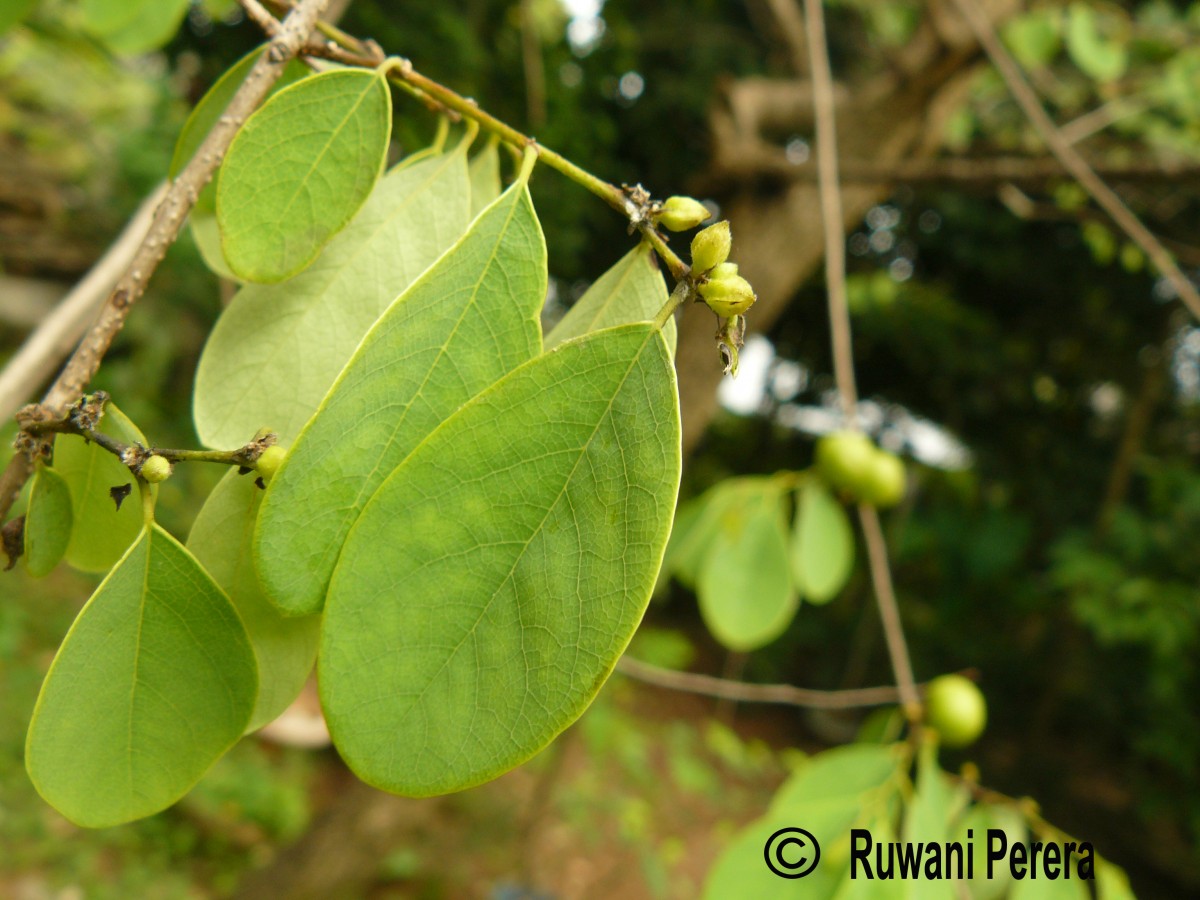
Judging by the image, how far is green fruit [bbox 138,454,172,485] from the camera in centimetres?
28

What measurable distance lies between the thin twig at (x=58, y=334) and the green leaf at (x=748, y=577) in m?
0.66

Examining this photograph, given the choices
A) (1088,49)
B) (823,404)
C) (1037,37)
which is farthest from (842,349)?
(823,404)

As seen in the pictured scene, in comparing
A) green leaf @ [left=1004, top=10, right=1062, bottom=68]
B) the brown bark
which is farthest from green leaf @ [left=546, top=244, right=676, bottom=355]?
green leaf @ [left=1004, top=10, right=1062, bottom=68]

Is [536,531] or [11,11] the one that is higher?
[11,11]

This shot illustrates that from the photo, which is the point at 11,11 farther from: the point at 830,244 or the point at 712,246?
the point at 830,244

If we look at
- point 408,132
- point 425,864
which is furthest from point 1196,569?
point 408,132

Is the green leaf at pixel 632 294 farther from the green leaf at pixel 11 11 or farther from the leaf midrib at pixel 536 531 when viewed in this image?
the green leaf at pixel 11 11

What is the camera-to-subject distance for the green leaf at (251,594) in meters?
0.32

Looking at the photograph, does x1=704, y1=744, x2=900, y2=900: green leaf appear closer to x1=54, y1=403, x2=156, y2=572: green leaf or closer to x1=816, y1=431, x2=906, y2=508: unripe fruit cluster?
x1=816, y1=431, x2=906, y2=508: unripe fruit cluster

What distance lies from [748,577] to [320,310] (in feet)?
2.41

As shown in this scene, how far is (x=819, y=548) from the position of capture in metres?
1.06

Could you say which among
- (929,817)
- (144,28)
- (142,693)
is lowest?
(142,693)

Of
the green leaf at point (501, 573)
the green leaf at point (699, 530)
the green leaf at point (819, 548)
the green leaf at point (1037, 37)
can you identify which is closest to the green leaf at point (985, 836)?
the green leaf at point (819, 548)

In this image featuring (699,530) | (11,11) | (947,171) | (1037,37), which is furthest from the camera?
(1037,37)
